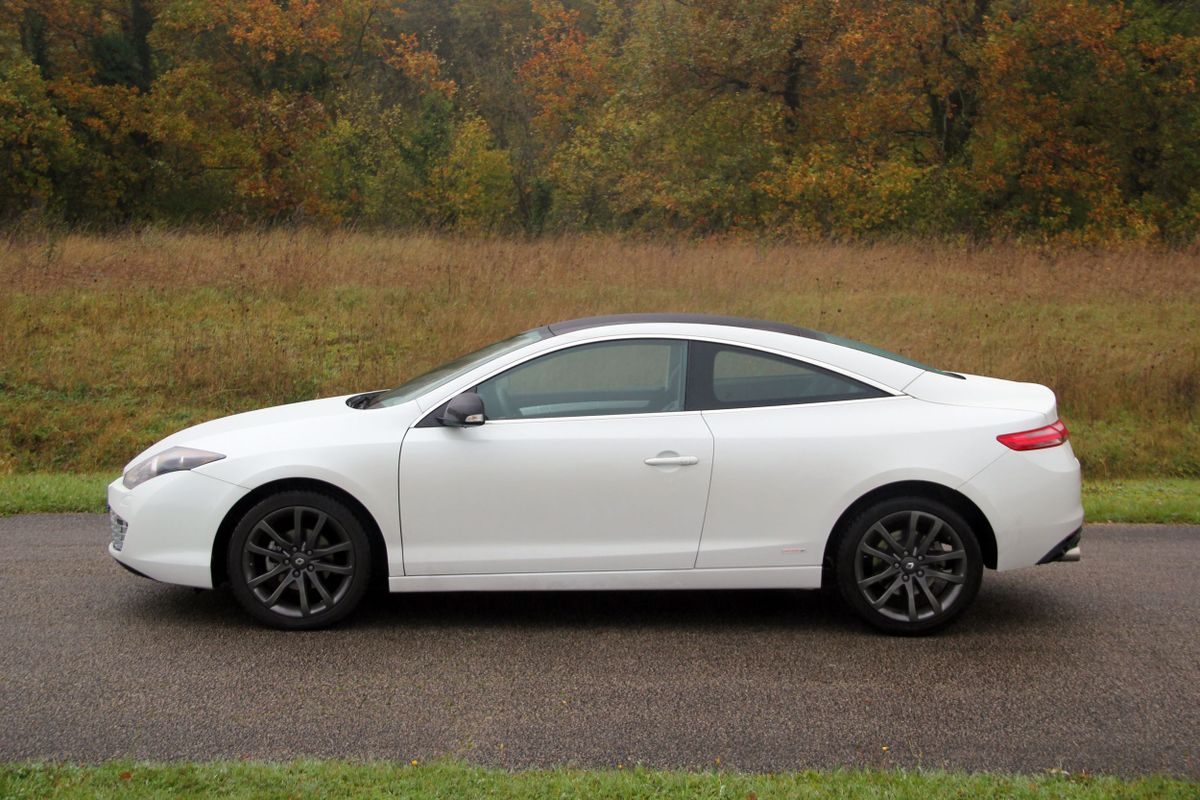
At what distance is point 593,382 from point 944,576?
6.55 ft

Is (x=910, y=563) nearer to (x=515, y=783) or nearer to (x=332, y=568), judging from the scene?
(x=515, y=783)

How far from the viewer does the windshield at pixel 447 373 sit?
657 cm

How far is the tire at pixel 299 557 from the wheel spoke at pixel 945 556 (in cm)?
273

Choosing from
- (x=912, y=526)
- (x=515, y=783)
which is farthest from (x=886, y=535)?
(x=515, y=783)

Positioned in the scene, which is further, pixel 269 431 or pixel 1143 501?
pixel 1143 501

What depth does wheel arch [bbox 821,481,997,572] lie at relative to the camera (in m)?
6.22

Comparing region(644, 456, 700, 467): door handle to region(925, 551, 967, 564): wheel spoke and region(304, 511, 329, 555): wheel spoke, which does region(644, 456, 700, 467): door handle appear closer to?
region(925, 551, 967, 564): wheel spoke

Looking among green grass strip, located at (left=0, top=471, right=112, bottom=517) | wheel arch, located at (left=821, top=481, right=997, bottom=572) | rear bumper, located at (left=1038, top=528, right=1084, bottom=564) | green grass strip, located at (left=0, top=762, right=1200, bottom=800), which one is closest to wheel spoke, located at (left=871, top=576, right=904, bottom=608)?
wheel arch, located at (left=821, top=481, right=997, bottom=572)

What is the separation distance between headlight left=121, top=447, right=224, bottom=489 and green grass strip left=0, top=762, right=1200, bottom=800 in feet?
6.77

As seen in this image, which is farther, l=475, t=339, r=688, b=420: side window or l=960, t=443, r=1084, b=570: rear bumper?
l=475, t=339, r=688, b=420: side window

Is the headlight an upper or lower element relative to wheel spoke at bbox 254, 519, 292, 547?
upper

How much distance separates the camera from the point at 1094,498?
993 cm

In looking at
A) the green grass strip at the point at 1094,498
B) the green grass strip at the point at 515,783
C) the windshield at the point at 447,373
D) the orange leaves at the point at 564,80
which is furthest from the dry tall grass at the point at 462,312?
the orange leaves at the point at 564,80

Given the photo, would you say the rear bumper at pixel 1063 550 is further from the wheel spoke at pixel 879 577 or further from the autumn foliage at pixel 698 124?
the autumn foliage at pixel 698 124
